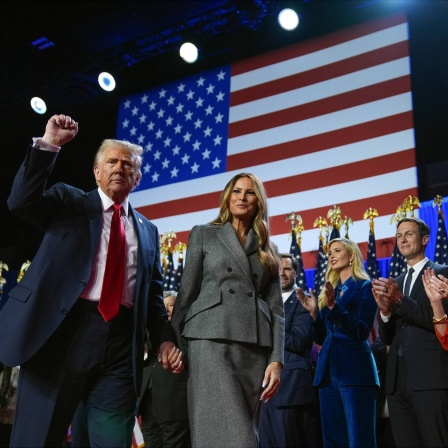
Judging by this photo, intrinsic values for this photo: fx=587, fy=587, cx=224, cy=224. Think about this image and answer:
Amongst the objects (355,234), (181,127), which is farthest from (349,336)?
(181,127)

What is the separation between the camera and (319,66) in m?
7.22

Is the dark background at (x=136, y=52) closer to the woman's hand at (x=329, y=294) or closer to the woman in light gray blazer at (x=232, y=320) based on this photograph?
the woman's hand at (x=329, y=294)

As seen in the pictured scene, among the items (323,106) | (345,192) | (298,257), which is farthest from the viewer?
(323,106)

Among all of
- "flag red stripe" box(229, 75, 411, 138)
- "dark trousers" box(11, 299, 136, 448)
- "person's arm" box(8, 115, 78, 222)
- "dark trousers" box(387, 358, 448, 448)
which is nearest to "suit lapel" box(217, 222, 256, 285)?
"dark trousers" box(11, 299, 136, 448)

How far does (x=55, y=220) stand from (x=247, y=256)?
0.81 metres

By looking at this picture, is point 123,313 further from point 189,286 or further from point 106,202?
point 106,202

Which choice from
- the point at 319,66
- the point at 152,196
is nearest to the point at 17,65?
the point at 152,196

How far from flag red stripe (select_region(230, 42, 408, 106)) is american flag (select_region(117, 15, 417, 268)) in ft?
0.04

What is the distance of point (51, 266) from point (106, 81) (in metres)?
6.19

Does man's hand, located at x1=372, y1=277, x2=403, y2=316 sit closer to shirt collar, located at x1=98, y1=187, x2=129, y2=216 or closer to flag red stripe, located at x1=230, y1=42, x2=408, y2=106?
shirt collar, located at x1=98, y1=187, x2=129, y2=216

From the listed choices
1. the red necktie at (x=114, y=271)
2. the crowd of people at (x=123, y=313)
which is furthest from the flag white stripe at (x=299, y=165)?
the red necktie at (x=114, y=271)

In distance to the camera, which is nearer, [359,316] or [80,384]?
[80,384]

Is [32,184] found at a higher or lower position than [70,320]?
higher

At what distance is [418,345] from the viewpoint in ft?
11.5
